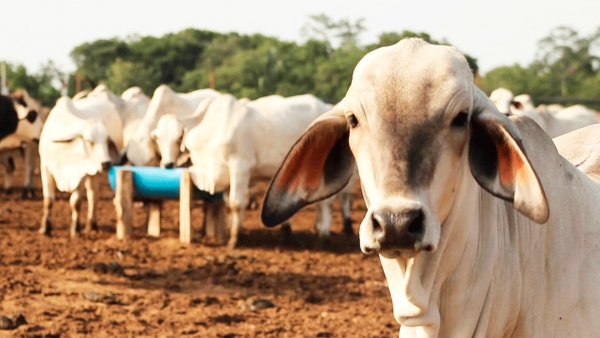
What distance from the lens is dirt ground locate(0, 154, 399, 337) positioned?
5.74 m

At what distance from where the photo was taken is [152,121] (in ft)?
35.8

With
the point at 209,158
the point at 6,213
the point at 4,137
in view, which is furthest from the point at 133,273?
the point at 4,137

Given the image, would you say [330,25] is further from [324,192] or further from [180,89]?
[324,192]

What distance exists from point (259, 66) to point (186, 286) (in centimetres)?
2624

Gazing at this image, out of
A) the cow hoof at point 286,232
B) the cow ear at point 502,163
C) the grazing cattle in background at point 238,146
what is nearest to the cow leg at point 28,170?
the grazing cattle in background at point 238,146

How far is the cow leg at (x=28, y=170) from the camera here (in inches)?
524

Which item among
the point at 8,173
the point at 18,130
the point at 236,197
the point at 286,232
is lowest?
the point at 286,232

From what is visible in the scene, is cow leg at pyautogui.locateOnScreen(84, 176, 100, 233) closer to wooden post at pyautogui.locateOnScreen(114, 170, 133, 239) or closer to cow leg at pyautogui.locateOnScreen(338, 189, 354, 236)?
wooden post at pyautogui.locateOnScreen(114, 170, 133, 239)

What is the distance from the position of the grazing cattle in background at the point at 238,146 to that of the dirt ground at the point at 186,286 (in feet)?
1.82

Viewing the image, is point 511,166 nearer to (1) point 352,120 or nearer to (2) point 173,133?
(1) point 352,120

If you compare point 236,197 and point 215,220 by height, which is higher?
point 236,197

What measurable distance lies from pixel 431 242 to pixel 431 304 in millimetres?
361

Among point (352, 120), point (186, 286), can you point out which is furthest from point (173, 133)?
point (352, 120)

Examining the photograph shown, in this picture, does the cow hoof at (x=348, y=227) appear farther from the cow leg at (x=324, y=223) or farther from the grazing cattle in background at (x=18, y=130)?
the grazing cattle in background at (x=18, y=130)
